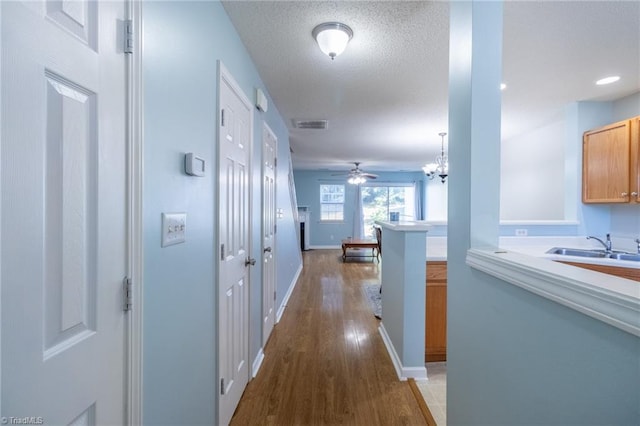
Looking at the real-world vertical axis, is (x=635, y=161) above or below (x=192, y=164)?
above

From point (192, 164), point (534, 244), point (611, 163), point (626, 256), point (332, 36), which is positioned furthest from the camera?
point (534, 244)

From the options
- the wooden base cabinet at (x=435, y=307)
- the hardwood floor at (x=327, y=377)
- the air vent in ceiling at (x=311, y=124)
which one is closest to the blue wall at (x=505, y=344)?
the hardwood floor at (x=327, y=377)

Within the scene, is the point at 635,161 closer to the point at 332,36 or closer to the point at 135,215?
the point at 332,36

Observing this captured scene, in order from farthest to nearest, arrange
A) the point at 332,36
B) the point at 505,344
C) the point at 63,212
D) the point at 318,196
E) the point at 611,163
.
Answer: the point at 318,196
the point at 611,163
the point at 332,36
the point at 505,344
the point at 63,212

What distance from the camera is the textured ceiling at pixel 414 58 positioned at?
66.8 inches

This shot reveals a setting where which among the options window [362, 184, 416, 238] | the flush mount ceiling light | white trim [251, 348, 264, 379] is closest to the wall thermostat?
the flush mount ceiling light

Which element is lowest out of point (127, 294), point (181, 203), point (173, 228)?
point (127, 294)

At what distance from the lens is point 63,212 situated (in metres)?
0.65

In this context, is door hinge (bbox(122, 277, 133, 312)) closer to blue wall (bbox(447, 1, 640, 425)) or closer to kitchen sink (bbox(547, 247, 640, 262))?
blue wall (bbox(447, 1, 640, 425))

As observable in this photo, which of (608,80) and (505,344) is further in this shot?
(608,80)

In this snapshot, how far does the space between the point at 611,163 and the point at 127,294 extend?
4.18m

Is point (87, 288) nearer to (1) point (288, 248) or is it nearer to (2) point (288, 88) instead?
(2) point (288, 88)

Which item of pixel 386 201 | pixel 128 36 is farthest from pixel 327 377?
pixel 386 201

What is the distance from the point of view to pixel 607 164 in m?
2.89
